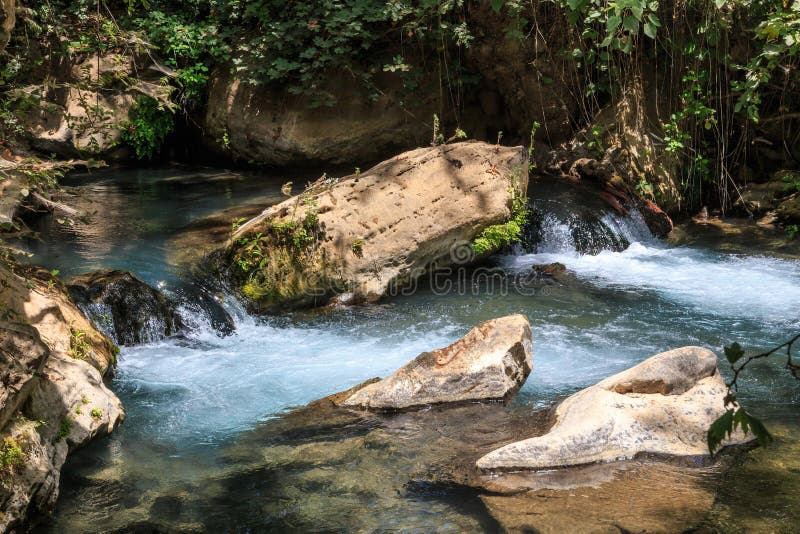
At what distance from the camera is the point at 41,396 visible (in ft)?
14.6

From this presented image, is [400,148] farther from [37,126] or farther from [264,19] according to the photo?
[37,126]

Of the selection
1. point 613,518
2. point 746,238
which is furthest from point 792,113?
point 613,518

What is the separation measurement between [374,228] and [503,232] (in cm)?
138

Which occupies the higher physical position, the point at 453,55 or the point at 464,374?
the point at 453,55

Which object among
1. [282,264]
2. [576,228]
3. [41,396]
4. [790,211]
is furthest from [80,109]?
[790,211]

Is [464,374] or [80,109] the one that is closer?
[464,374]

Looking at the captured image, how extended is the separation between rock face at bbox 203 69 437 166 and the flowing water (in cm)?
112

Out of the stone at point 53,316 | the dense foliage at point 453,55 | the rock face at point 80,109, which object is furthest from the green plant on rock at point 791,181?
the rock face at point 80,109

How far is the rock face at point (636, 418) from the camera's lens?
4.32 meters

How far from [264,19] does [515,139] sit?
4.02m

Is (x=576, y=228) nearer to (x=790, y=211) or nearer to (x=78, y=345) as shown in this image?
(x=790, y=211)

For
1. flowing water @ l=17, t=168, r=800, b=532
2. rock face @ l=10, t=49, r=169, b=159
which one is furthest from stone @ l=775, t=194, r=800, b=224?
rock face @ l=10, t=49, r=169, b=159

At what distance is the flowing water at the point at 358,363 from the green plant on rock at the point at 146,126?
1.45 metres

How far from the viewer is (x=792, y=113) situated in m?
10.1
